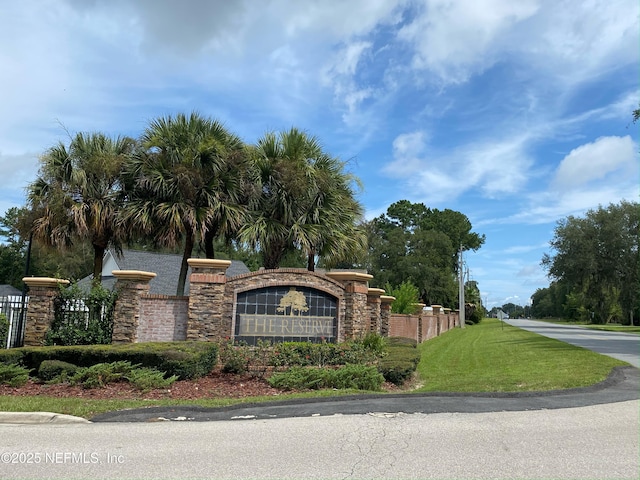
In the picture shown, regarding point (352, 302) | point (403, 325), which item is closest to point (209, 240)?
point (352, 302)

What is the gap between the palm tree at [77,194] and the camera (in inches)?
598

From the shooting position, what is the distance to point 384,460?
5.41 m

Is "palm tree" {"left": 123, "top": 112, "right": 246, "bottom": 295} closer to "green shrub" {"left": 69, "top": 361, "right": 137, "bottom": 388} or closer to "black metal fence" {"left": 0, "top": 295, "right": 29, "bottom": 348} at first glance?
"black metal fence" {"left": 0, "top": 295, "right": 29, "bottom": 348}

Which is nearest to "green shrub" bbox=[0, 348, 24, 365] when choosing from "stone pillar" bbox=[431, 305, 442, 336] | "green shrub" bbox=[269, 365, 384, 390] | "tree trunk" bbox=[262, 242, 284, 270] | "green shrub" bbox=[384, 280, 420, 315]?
"green shrub" bbox=[269, 365, 384, 390]

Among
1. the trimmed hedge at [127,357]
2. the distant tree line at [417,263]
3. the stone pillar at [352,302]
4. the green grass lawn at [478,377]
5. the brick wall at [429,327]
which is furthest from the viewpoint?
the distant tree line at [417,263]

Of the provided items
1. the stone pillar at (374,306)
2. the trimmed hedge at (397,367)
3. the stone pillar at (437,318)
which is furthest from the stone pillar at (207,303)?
the stone pillar at (437,318)

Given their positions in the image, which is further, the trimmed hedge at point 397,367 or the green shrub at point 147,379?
the trimmed hedge at point 397,367

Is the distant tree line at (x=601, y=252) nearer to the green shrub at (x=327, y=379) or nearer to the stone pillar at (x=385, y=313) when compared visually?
the stone pillar at (x=385, y=313)

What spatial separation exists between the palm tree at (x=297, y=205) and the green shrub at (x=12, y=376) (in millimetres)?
7074

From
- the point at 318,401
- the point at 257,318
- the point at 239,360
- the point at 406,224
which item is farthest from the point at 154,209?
the point at 406,224

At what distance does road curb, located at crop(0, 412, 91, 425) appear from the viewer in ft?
24.1

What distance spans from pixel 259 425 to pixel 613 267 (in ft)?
152

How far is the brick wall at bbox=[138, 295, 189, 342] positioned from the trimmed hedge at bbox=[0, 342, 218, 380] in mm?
1812

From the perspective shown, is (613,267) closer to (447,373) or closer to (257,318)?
(447,373)
